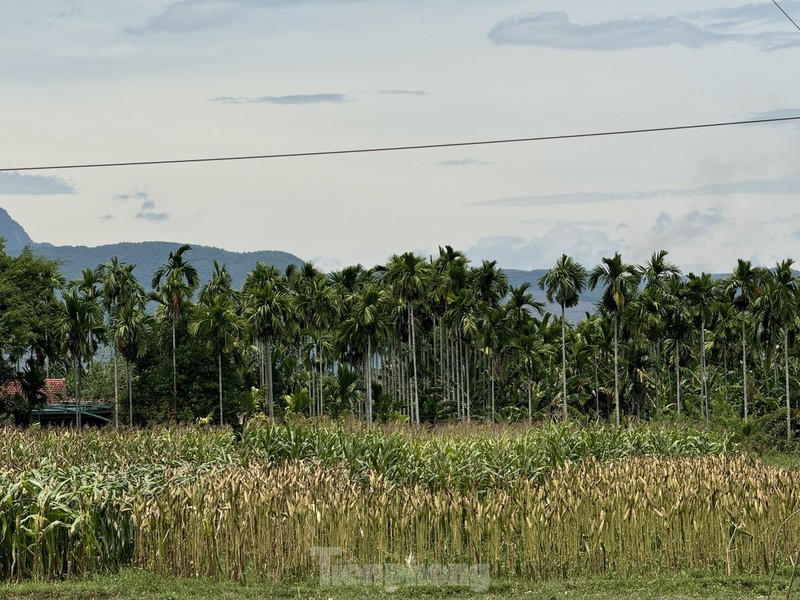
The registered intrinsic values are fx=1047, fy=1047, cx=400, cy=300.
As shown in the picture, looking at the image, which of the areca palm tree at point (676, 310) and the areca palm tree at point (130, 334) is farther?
the areca palm tree at point (676, 310)

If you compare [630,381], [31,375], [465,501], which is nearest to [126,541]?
[465,501]

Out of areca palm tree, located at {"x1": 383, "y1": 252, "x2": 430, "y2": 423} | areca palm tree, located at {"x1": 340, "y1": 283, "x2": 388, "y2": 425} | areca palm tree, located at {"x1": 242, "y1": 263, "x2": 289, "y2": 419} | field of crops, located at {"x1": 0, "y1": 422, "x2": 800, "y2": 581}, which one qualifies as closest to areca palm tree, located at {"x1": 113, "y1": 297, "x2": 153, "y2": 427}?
areca palm tree, located at {"x1": 242, "y1": 263, "x2": 289, "y2": 419}

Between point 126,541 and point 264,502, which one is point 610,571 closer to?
point 264,502

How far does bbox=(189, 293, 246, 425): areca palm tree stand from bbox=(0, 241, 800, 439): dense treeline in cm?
14

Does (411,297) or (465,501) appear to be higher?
(411,297)

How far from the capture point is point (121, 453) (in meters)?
28.4

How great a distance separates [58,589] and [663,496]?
10.6 metres

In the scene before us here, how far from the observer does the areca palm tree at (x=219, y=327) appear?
72.2 metres

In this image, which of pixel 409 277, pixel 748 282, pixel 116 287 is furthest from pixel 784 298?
pixel 116 287

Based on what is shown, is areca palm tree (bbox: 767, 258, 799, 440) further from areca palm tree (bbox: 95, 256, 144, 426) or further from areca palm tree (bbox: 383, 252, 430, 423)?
areca palm tree (bbox: 95, 256, 144, 426)

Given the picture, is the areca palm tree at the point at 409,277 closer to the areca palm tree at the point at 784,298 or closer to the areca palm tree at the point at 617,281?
the areca palm tree at the point at 617,281

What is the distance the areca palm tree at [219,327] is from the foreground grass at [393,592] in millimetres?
54577

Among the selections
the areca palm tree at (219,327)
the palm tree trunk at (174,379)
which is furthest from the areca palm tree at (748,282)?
the palm tree trunk at (174,379)

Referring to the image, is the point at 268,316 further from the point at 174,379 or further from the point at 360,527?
the point at 360,527
